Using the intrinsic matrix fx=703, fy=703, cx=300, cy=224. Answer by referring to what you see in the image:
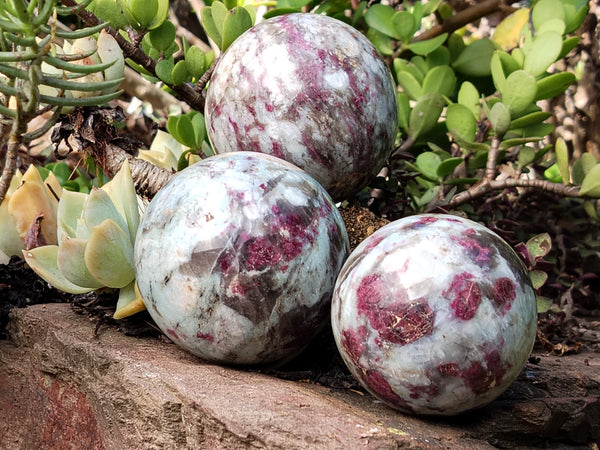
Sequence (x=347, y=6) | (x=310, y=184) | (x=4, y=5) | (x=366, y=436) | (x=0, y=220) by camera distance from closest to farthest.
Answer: (x=366, y=436) → (x=4, y=5) → (x=310, y=184) → (x=0, y=220) → (x=347, y=6)

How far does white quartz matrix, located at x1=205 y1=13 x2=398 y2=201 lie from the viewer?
47.4 inches

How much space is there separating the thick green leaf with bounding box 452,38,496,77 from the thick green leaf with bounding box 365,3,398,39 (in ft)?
0.71

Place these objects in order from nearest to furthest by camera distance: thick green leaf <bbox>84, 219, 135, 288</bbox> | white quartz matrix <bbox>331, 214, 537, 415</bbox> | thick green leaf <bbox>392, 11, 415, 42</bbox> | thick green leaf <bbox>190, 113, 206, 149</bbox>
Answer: white quartz matrix <bbox>331, 214, 537, 415</bbox>
thick green leaf <bbox>84, 219, 135, 288</bbox>
thick green leaf <bbox>190, 113, 206, 149</bbox>
thick green leaf <bbox>392, 11, 415, 42</bbox>

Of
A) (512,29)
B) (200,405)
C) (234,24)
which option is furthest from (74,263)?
(512,29)

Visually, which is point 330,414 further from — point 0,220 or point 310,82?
point 0,220

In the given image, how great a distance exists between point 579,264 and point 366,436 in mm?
1390

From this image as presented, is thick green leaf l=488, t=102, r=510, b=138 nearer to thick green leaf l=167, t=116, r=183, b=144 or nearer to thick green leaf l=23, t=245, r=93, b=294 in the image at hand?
thick green leaf l=167, t=116, r=183, b=144

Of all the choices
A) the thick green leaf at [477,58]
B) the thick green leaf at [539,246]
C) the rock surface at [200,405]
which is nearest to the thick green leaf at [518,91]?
the thick green leaf at [539,246]

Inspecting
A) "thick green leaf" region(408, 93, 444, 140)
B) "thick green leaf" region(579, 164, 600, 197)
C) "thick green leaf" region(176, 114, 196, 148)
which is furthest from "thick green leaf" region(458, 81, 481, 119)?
"thick green leaf" region(176, 114, 196, 148)

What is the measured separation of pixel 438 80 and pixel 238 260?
2.77ft

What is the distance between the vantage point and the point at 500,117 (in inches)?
56.5

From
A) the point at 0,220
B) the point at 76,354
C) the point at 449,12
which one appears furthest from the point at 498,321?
the point at 449,12

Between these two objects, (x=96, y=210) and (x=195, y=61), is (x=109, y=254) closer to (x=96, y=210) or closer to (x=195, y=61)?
(x=96, y=210)

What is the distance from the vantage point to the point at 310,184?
1.10 meters
